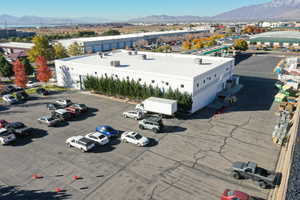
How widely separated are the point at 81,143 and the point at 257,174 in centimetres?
1851

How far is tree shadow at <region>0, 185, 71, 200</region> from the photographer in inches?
734

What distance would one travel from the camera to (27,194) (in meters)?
19.1

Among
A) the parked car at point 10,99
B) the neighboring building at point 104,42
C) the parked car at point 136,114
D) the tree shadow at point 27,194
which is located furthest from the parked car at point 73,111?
the neighboring building at point 104,42

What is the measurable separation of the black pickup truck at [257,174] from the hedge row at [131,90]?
15549 mm

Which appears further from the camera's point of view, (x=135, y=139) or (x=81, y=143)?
(x=135, y=139)

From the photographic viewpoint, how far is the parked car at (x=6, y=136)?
27.3m

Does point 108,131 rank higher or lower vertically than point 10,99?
lower

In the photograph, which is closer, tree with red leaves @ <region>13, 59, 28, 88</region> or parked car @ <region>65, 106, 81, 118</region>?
parked car @ <region>65, 106, 81, 118</region>

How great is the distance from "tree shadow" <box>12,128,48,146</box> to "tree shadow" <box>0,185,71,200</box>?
931 cm

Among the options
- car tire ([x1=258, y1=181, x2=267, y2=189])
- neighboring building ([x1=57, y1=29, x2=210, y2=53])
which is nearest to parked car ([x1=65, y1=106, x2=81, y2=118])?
car tire ([x1=258, y1=181, x2=267, y2=189])

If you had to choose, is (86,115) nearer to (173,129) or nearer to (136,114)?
(136,114)

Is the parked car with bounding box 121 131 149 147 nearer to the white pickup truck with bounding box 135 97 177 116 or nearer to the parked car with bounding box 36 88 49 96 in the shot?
the white pickup truck with bounding box 135 97 177 116

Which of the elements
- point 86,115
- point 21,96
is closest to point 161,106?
point 86,115

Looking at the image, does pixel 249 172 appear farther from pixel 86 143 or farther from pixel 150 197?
pixel 86 143
